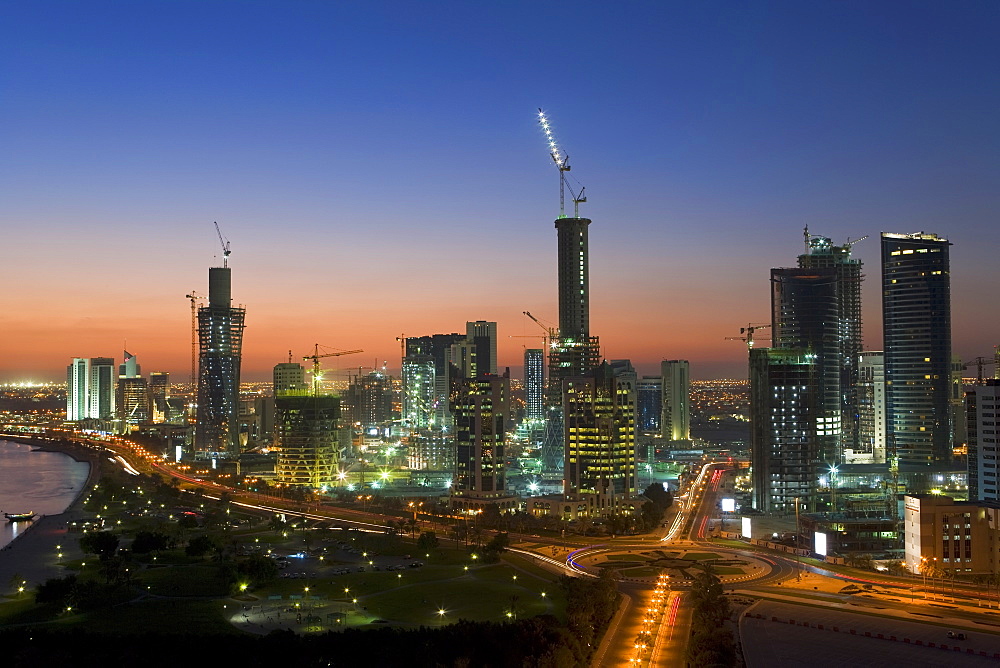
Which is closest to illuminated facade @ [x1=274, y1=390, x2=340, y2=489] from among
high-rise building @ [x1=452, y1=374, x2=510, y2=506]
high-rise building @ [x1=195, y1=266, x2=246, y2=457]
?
high-rise building @ [x1=452, y1=374, x2=510, y2=506]

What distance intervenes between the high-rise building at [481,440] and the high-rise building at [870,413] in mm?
36806

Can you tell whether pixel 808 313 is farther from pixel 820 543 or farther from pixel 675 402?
pixel 820 543

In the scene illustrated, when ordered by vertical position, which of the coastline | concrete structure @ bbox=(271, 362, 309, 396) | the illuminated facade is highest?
concrete structure @ bbox=(271, 362, 309, 396)

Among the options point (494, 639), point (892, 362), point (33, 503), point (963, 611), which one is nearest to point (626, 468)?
point (892, 362)

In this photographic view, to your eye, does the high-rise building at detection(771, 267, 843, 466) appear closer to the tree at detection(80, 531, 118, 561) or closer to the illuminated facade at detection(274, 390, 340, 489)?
the illuminated facade at detection(274, 390, 340, 489)

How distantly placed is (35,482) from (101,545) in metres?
60.9

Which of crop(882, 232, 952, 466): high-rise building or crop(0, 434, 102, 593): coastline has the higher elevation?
crop(882, 232, 952, 466): high-rise building

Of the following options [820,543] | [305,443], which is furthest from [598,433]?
→ [305,443]

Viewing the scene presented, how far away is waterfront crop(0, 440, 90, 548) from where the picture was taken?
84188 mm

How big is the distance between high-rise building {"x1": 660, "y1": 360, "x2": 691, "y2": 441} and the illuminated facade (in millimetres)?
57217

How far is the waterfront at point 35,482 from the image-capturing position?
84.2 metres

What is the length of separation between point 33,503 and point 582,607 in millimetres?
66268

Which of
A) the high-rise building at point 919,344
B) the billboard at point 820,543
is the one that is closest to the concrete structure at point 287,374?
the high-rise building at point 919,344

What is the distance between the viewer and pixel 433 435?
110562 mm
